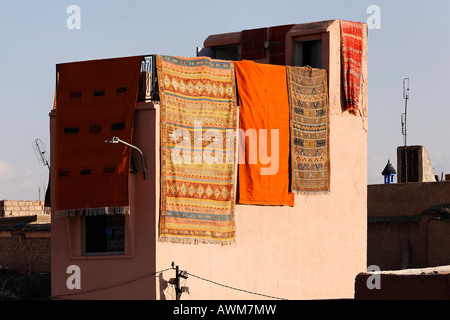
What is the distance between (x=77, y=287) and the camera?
19.0 metres

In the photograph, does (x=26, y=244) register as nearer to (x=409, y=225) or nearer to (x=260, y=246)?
(x=260, y=246)

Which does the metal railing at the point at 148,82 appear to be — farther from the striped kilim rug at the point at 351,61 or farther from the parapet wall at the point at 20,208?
the parapet wall at the point at 20,208

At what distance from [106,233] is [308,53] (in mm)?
6881

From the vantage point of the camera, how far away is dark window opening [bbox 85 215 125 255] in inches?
739

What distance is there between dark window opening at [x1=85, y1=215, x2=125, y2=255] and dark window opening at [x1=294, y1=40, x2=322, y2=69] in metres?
6.22

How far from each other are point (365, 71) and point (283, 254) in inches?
208

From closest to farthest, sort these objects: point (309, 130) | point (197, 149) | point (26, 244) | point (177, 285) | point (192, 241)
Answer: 1. point (177, 285)
2. point (192, 241)
3. point (197, 149)
4. point (309, 130)
5. point (26, 244)

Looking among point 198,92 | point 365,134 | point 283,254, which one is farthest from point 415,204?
point 198,92

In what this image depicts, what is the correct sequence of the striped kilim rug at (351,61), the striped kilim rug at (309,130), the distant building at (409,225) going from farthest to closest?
1. the distant building at (409,225)
2. the striped kilim rug at (351,61)
3. the striped kilim rug at (309,130)

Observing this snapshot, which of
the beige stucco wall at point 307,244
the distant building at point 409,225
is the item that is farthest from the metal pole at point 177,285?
the distant building at point 409,225

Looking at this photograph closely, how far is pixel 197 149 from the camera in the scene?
1905 cm

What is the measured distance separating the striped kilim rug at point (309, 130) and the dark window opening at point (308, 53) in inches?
31.8

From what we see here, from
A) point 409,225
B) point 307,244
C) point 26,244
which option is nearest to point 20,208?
point 26,244

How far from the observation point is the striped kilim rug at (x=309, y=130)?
20859 mm
